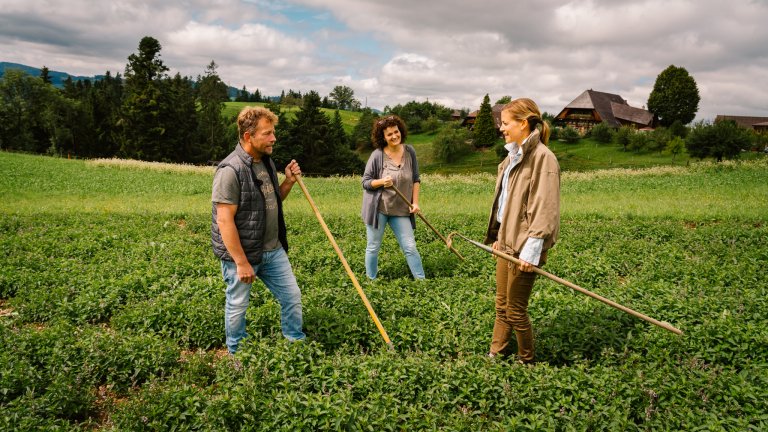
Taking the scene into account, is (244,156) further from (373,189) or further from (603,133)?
(603,133)

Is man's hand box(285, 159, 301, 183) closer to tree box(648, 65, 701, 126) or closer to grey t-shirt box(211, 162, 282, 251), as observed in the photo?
grey t-shirt box(211, 162, 282, 251)

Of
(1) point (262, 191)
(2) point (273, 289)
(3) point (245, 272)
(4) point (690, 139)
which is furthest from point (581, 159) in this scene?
(3) point (245, 272)

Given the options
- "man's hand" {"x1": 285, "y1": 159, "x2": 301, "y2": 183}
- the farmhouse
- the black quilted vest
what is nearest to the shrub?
the farmhouse

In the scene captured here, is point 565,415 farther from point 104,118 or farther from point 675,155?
point 104,118

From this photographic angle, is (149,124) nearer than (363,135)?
Yes

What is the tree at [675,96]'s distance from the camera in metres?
69.3

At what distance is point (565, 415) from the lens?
3.58 metres

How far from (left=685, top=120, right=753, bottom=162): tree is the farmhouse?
25.6m

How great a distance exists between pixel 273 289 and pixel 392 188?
246 centimetres

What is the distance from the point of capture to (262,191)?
455 cm

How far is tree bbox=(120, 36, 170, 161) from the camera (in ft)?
156

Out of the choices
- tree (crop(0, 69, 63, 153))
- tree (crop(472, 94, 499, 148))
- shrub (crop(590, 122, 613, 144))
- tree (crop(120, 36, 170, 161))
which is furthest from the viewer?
tree (crop(472, 94, 499, 148))

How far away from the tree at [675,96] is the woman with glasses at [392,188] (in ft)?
254

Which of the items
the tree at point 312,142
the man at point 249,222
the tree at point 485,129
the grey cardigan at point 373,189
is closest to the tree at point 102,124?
the tree at point 312,142
